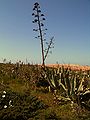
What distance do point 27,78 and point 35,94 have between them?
261 cm

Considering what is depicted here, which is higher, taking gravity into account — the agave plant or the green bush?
the agave plant

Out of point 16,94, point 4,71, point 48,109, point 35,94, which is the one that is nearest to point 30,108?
point 48,109

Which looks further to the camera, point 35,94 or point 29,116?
point 35,94

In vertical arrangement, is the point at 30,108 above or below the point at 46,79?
below

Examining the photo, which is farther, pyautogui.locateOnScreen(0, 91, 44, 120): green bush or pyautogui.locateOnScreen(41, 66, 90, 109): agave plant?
pyautogui.locateOnScreen(41, 66, 90, 109): agave plant

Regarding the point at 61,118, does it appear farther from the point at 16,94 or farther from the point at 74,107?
the point at 16,94

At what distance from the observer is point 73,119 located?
10.1m

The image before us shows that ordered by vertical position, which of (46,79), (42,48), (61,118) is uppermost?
(42,48)

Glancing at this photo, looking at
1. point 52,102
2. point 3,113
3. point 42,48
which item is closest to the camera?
point 3,113

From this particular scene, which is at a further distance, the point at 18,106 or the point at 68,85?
the point at 68,85

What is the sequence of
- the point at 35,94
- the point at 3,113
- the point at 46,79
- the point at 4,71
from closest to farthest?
the point at 3,113, the point at 35,94, the point at 46,79, the point at 4,71

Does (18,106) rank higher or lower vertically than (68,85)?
lower

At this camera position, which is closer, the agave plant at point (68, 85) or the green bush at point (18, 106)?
the green bush at point (18, 106)

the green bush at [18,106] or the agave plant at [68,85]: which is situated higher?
the agave plant at [68,85]
